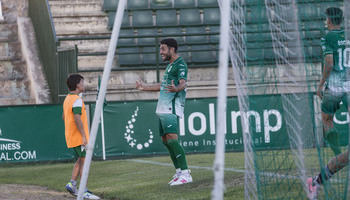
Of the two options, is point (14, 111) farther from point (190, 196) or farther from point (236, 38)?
point (236, 38)

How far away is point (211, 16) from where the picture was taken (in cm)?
1955

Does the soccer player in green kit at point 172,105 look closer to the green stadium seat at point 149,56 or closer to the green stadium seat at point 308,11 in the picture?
the green stadium seat at point 308,11

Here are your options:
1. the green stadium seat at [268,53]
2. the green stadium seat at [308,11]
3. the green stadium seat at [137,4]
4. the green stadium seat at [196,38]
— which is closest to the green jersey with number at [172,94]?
the green stadium seat at [308,11]

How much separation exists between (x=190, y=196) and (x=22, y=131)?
7629mm

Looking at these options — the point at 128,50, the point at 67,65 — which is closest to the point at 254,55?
the point at 67,65

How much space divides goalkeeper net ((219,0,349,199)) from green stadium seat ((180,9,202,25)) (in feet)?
43.4

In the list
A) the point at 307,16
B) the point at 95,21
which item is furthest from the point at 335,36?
the point at 95,21

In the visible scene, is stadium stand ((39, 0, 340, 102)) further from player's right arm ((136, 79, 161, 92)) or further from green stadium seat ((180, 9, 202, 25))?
player's right arm ((136, 79, 161, 92))

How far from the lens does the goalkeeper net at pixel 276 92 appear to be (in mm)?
5473

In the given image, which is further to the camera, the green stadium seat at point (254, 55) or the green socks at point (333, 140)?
the green socks at point (333, 140)

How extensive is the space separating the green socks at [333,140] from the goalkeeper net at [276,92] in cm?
41

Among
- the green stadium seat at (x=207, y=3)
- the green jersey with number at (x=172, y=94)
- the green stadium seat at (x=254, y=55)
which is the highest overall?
the green stadium seat at (x=207, y=3)

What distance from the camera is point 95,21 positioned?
1959cm

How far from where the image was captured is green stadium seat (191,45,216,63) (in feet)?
58.3
